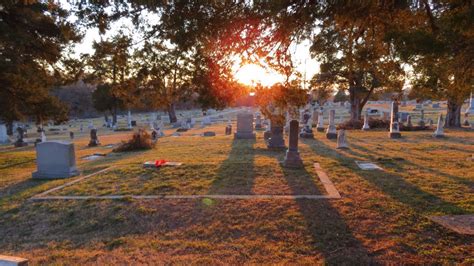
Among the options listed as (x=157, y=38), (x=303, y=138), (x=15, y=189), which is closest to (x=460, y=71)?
(x=157, y=38)

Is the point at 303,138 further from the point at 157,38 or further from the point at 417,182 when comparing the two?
the point at 157,38

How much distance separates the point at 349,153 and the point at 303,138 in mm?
5852

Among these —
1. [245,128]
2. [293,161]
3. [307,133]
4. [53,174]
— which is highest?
[245,128]

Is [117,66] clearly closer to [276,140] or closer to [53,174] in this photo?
[53,174]

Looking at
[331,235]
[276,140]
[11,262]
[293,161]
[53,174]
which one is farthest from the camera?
[276,140]

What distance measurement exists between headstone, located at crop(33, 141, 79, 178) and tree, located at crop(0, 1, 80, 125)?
3.66 m

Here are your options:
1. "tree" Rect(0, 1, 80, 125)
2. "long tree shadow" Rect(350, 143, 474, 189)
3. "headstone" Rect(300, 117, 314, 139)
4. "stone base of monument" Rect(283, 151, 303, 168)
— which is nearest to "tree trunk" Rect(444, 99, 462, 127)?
"headstone" Rect(300, 117, 314, 139)

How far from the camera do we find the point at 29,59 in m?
14.3

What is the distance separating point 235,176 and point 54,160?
591 cm

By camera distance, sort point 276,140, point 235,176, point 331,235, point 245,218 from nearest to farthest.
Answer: point 331,235 < point 245,218 < point 235,176 < point 276,140

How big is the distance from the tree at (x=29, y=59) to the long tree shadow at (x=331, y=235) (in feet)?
31.8

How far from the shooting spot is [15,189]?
30.0 ft

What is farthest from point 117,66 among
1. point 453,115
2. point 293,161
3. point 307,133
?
point 453,115

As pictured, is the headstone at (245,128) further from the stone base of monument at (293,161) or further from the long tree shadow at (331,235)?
the long tree shadow at (331,235)
